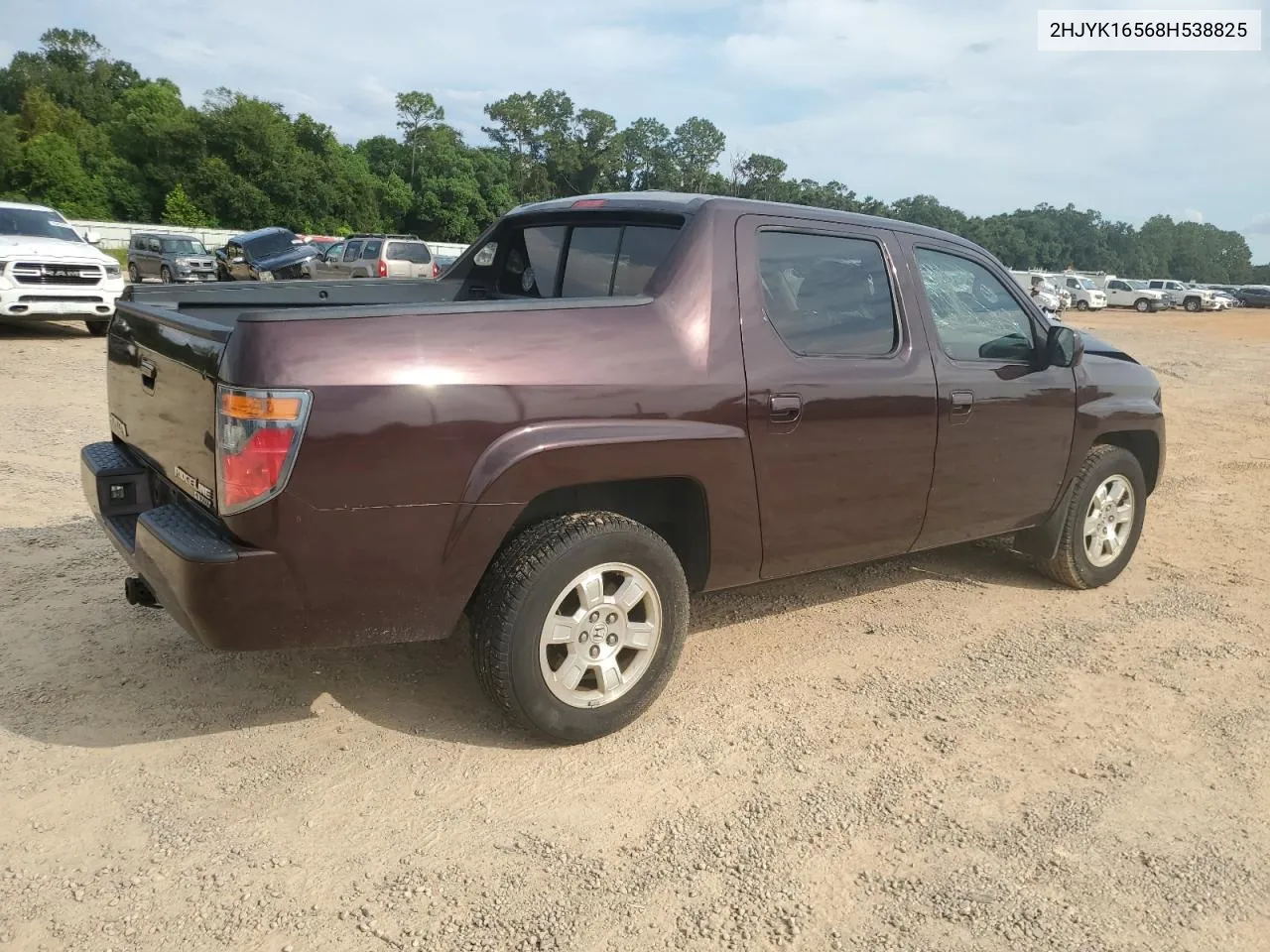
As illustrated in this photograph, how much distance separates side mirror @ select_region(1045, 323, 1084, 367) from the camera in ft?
14.8

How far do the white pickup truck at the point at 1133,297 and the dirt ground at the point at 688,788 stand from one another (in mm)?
49561

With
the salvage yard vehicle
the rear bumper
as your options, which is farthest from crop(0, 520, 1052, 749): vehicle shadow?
the salvage yard vehicle

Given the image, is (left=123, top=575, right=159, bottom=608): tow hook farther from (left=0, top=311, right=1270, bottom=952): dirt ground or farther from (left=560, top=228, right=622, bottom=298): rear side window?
(left=560, top=228, right=622, bottom=298): rear side window

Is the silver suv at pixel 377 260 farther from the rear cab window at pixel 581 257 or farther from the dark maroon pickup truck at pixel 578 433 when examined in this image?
the dark maroon pickup truck at pixel 578 433

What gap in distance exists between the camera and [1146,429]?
17.3 feet

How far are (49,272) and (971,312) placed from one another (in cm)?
1259

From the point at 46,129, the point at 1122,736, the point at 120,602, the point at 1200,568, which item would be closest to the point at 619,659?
the point at 1122,736

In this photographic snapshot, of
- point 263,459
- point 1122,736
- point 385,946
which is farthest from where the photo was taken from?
point 1122,736

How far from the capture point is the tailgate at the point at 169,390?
2857mm

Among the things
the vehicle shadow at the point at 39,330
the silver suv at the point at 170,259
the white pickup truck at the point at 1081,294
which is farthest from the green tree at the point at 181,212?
the white pickup truck at the point at 1081,294

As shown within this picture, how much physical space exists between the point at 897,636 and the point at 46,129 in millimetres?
82609

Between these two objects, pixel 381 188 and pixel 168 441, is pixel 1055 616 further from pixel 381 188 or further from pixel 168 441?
pixel 381 188

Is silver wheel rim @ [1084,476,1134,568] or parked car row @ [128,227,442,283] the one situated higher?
parked car row @ [128,227,442,283]

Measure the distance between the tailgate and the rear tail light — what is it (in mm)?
107
